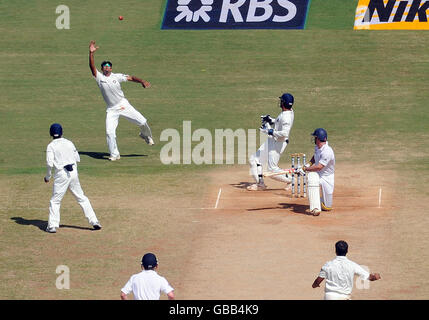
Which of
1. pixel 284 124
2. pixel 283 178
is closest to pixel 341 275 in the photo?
pixel 284 124

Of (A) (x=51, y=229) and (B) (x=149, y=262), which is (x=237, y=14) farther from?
(B) (x=149, y=262)

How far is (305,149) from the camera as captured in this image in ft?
92.2

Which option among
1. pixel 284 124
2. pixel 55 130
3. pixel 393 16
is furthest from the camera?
pixel 393 16

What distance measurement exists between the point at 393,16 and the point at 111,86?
15407mm

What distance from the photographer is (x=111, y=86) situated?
89.9ft

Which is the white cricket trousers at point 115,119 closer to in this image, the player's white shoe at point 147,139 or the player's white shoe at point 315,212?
the player's white shoe at point 147,139

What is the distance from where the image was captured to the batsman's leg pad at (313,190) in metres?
22.1

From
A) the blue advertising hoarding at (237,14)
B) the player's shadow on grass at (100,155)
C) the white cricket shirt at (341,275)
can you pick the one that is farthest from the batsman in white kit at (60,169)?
the blue advertising hoarding at (237,14)

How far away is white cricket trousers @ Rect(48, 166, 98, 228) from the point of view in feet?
69.1

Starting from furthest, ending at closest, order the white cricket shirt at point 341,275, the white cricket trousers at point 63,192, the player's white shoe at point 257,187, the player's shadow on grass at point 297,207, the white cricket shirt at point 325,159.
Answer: the player's white shoe at point 257,187 < the player's shadow on grass at point 297,207 < the white cricket shirt at point 325,159 < the white cricket trousers at point 63,192 < the white cricket shirt at point 341,275

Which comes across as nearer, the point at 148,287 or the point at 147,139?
the point at 148,287

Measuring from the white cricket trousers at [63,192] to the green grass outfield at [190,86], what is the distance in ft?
3.71

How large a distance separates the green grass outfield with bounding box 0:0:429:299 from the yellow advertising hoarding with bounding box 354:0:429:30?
367 millimetres

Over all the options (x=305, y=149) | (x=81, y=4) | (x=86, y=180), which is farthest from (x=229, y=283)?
(x=81, y=4)
